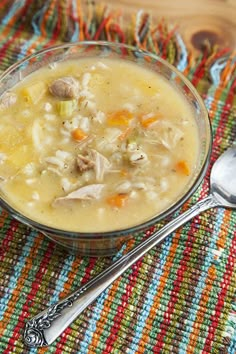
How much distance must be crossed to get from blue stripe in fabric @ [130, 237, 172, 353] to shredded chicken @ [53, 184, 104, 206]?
1.23 ft

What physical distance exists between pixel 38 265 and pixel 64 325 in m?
0.24

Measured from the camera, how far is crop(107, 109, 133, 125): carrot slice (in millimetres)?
1970

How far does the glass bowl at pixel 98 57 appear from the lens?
176cm

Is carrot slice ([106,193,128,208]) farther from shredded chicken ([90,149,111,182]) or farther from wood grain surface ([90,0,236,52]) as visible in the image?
wood grain surface ([90,0,236,52])

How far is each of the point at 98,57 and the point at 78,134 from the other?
446 mm

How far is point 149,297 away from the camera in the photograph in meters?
1.96

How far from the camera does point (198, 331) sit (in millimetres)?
1894

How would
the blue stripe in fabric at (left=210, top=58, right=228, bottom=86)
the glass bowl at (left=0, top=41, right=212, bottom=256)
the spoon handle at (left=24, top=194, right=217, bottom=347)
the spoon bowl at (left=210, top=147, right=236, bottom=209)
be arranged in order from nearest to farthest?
1. the glass bowl at (left=0, top=41, right=212, bottom=256)
2. the spoon handle at (left=24, top=194, right=217, bottom=347)
3. the spoon bowl at (left=210, top=147, right=236, bottom=209)
4. the blue stripe in fabric at (left=210, top=58, right=228, bottom=86)

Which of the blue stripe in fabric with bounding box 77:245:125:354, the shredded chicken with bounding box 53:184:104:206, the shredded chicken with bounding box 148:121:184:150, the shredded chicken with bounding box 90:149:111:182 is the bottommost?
the blue stripe in fabric with bounding box 77:245:125:354

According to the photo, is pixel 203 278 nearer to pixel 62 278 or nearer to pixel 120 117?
pixel 62 278

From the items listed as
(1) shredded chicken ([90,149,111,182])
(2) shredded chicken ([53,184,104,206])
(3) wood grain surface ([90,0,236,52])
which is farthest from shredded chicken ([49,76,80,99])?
(3) wood grain surface ([90,0,236,52])

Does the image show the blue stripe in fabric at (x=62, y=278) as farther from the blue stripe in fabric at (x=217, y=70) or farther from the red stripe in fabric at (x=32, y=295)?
the blue stripe in fabric at (x=217, y=70)

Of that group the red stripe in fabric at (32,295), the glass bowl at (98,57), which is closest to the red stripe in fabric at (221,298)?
the glass bowl at (98,57)

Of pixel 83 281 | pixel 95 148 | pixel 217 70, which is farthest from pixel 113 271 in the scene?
pixel 217 70
